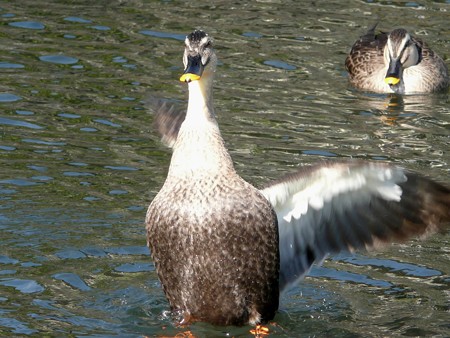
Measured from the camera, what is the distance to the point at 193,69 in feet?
25.1

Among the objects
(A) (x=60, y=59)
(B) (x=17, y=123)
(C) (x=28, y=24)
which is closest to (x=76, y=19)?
(C) (x=28, y=24)

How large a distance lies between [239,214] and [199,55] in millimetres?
1154

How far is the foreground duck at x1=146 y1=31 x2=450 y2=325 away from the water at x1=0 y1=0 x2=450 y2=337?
1.08ft

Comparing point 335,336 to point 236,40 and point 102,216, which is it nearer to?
point 102,216

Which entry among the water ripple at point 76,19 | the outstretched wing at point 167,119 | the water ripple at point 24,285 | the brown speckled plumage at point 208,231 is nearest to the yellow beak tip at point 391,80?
the water ripple at point 76,19

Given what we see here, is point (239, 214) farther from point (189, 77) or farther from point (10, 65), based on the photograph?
point (10, 65)

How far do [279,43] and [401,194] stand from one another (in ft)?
22.3

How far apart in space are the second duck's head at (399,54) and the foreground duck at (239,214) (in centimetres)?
576

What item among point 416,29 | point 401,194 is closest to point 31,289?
point 401,194

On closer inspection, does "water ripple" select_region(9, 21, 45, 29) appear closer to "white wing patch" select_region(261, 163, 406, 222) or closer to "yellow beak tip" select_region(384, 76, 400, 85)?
"yellow beak tip" select_region(384, 76, 400, 85)

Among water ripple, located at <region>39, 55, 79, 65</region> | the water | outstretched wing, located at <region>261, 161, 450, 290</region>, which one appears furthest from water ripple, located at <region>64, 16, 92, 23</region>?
outstretched wing, located at <region>261, 161, 450, 290</region>

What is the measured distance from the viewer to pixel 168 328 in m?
7.80

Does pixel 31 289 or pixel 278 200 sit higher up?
pixel 278 200

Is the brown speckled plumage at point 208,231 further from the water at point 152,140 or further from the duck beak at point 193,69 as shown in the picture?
the water at point 152,140
